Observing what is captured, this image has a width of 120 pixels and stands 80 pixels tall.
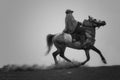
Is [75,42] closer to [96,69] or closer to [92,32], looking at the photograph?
[92,32]

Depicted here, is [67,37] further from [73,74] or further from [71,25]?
[73,74]

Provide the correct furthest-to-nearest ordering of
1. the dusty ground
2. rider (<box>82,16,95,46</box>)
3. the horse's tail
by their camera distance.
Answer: the horse's tail, rider (<box>82,16,95,46</box>), the dusty ground

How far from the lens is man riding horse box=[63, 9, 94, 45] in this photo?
4746mm

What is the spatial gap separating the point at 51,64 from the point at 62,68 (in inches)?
6.0

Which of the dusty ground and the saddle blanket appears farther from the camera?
the saddle blanket

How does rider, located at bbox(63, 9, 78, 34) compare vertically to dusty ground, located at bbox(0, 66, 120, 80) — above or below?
above

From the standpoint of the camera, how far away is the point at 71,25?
4758 mm

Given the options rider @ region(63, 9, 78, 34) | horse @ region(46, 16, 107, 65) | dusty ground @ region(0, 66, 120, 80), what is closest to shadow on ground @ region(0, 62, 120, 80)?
dusty ground @ region(0, 66, 120, 80)

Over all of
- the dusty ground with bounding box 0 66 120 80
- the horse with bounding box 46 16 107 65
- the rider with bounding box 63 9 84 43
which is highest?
the rider with bounding box 63 9 84 43

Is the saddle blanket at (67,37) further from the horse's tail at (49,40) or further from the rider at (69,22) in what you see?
the horse's tail at (49,40)

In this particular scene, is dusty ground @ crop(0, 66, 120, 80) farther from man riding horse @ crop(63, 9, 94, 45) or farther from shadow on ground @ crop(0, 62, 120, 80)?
man riding horse @ crop(63, 9, 94, 45)

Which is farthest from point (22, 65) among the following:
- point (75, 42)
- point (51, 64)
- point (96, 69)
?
point (96, 69)

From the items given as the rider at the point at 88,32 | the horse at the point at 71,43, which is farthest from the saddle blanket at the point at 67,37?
the rider at the point at 88,32

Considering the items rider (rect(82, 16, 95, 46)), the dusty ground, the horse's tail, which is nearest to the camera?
the dusty ground
